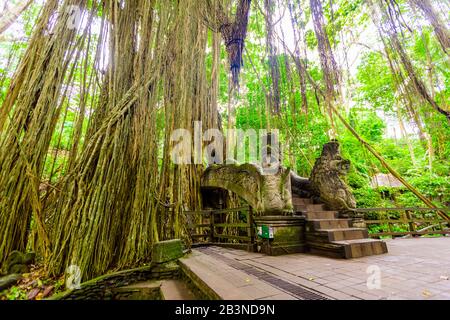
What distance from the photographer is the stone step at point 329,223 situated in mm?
3658

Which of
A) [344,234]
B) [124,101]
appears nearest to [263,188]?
[344,234]

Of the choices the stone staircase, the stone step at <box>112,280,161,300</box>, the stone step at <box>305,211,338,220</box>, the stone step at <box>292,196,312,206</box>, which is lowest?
the stone step at <box>112,280,161,300</box>

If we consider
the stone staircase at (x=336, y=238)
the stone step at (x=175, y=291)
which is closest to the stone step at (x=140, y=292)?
the stone step at (x=175, y=291)

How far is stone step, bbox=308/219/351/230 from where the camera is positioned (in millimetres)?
3658

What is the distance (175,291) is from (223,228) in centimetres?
327

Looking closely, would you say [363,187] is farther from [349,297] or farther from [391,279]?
[349,297]

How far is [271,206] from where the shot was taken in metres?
3.67

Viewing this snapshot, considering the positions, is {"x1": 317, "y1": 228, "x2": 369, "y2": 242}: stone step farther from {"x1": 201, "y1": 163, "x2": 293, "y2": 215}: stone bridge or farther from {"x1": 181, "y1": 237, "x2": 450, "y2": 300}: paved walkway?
{"x1": 201, "y1": 163, "x2": 293, "y2": 215}: stone bridge

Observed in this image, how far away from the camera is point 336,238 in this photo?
345 cm

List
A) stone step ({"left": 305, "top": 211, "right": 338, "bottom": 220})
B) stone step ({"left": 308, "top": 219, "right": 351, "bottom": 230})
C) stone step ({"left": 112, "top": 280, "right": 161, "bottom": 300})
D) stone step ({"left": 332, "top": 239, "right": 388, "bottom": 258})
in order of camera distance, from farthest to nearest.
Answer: stone step ({"left": 305, "top": 211, "right": 338, "bottom": 220}) → stone step ({"left": 308, "top": 219, "right": 351, "bottom": 230}) → stone step ({"left": 332, "top": 239, "right": 388, "bottom": 258}) → stone step ({"left": 112, "top": 280, "right": 161, "bottom": 300})

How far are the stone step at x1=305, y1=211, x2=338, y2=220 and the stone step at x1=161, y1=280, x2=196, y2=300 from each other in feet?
8.08

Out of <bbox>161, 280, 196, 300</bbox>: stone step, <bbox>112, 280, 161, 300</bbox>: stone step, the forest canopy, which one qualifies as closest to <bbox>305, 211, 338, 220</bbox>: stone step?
the forest canopy

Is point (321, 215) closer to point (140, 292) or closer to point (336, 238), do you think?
point (336, 238)

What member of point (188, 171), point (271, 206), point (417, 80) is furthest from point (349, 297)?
point (188, 171)
